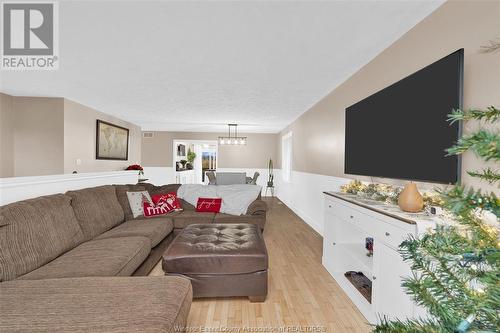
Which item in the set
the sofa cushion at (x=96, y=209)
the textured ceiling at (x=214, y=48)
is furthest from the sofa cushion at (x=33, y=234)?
the textured ceiling at (x=214, y=48)

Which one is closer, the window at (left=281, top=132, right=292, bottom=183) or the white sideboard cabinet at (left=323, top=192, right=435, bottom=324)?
the white sideboard cabinet at (left=323, top=192, right=435, bottom=324)

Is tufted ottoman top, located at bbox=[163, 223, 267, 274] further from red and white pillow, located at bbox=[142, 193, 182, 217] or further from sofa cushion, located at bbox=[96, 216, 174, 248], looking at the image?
red and white pillow, located at bbox=[142, 193, 182, 217]

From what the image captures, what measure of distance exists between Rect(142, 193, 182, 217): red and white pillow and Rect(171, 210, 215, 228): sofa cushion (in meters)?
0.17

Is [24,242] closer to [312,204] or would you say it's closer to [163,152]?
[312,204]

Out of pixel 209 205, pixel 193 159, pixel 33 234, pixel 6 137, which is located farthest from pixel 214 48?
pixel 193 159

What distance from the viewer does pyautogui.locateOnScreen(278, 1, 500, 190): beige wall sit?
149cm

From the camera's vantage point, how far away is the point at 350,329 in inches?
74.9

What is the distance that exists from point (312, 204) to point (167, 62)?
3496 mm

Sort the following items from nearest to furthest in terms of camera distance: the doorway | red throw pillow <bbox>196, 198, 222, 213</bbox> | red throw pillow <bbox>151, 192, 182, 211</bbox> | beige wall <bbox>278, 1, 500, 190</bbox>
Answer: beige wall <bbox>278, 1, 500, 190</bbox> < red throw pillow <bbox>151, 192, 182, 211</bbox> < red throw pillow <bbox>196, 198, 222, 213</bbox> < the doorway

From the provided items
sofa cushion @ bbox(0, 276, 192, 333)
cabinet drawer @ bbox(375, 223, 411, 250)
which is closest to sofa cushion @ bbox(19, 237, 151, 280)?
sofa cushion @ bbox(0, 276, 192, 333)

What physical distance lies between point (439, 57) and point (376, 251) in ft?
5.08

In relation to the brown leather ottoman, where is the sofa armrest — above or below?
above

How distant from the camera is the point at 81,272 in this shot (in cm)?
175

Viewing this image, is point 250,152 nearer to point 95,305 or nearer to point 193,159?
point 193,159
